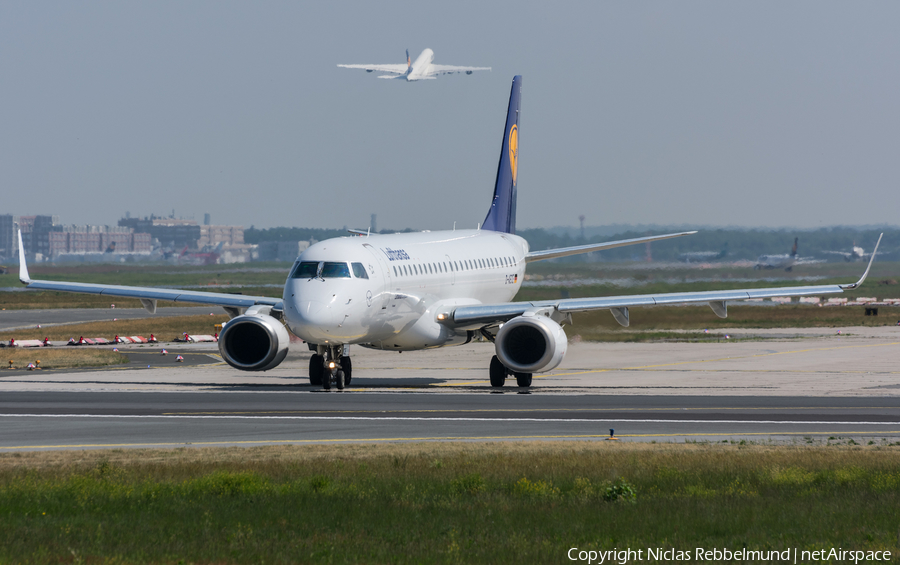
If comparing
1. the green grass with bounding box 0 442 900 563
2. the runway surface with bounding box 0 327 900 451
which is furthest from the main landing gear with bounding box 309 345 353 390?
the green grass with bounding box 0 442 900 563

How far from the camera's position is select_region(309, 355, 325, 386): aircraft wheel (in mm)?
36594

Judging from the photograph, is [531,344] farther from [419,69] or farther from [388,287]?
[419,69]

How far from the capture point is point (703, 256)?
7831cm

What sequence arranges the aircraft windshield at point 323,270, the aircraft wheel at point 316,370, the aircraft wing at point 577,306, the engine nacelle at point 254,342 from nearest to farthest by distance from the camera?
1. the aircraft windshield at point 323,270
2. the engine nacelle at point 254,342
3. the aircraft wheel at point 316,370
4. the aircraft wing at point 577,306

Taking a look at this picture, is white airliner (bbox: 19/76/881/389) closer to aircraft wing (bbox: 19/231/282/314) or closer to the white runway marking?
aircraft wing (bbox: 19/231/282/314)

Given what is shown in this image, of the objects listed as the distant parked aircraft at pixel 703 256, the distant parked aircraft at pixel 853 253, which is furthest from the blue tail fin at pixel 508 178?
the distant parked aircraft at pixel 853 253

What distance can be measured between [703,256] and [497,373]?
45143mm

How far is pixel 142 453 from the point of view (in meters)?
21.0

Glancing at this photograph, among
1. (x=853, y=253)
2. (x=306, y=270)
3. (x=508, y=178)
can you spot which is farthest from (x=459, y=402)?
(x=853, y=253)

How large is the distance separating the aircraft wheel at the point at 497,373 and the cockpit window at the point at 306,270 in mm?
6815

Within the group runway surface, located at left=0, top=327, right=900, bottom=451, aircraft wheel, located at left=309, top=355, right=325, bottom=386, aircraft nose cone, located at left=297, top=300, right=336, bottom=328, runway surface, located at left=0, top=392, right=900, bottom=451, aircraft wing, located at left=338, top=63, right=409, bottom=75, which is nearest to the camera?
runway surface, located at left=0, top=392, right=900, bottom=451

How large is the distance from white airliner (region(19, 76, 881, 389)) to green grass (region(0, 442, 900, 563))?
11.2 m

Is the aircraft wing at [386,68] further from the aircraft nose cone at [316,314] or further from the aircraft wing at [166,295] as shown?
the aircraft nose cone at [316,314]

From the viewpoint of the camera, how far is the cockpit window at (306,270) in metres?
33.0
